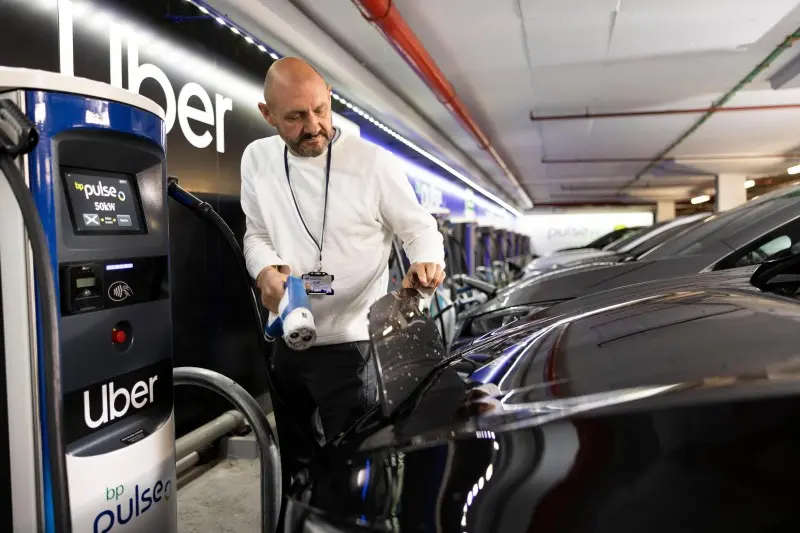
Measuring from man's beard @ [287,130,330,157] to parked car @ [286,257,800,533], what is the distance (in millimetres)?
724

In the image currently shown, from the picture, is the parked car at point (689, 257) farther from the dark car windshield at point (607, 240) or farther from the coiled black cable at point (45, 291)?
the dark car windshield at point (607, 240)

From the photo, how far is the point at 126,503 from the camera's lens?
1.35 m

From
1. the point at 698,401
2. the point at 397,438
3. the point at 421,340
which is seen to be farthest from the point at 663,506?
the point at 421,340

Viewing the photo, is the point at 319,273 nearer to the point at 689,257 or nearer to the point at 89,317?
the point at 89,317

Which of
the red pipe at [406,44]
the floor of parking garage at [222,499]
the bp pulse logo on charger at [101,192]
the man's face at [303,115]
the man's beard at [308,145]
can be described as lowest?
the floor of parking garage at [222,499]

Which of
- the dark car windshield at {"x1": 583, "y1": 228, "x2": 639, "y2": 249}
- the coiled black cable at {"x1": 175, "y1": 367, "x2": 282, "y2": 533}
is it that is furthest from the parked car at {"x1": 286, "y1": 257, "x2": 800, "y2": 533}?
the dark car windshield at {"x1": 583, "y1": 228, "x2": 639, "y2": 249}

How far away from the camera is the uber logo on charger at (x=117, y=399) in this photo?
1.24m

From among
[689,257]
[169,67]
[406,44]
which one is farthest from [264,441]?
[406,44]

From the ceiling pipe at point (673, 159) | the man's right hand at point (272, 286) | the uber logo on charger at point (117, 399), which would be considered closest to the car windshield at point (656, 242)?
the man's right hand at point (272, 286)

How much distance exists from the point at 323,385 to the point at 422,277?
0.53 meters

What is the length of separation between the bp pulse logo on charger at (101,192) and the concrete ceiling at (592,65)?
3.31 m

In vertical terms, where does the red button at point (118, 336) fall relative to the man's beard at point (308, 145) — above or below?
below

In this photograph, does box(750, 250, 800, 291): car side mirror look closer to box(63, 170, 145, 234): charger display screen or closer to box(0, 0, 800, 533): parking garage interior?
box(0, 0, 800, 533): parking garage interior

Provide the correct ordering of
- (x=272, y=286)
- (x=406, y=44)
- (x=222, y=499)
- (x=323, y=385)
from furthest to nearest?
(x=406, y=44), (x=222, y=499), (x=323, y=385), (x=272, y=286)
